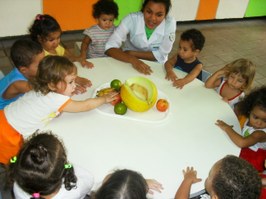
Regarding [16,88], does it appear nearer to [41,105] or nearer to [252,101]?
[41,105]

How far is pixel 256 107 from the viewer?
1.80m

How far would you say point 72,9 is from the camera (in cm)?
425

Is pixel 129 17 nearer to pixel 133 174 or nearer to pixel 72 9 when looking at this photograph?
pixel 133 174

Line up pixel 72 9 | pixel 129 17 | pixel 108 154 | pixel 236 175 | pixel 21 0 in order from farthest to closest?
pixel 72 9
pixel 21 0
pixel 129 17
pixel 108 154
pixel 236 175

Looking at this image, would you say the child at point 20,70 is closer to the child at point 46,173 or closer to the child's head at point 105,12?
the child at point 46,173

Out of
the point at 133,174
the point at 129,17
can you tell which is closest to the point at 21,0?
the point at 129,17

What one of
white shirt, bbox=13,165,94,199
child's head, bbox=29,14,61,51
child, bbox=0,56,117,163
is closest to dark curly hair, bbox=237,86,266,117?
child, bbox=0,56,117,163

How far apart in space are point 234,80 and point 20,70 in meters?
1.53

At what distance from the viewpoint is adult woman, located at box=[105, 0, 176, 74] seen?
7.48 feet

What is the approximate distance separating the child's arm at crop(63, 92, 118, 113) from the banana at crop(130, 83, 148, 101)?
14cm

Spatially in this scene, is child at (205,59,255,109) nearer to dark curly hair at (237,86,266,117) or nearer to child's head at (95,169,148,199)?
dark curly hair at (237,86,266,117)

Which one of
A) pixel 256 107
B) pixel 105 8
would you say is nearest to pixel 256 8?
pixel 105 8

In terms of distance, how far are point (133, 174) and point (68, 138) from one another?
0.51 m

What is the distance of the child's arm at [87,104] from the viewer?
1.55 metres
